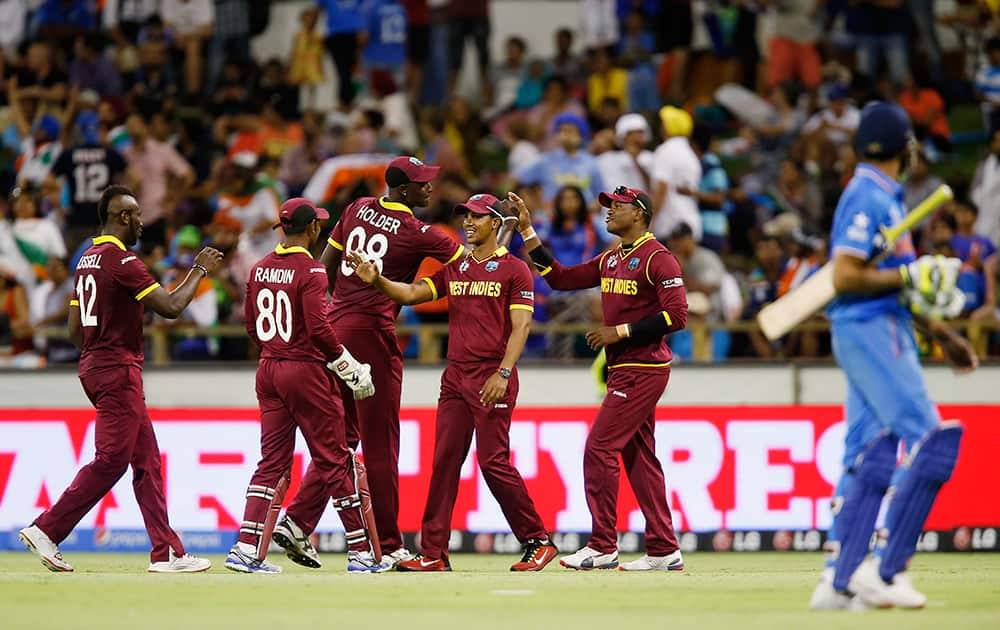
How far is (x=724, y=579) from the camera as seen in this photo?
1058 centimetres

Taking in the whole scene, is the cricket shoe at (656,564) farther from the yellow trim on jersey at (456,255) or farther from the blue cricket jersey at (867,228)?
the blue cricket jersey at (867,228)

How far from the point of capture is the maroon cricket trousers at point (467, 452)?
11.3m

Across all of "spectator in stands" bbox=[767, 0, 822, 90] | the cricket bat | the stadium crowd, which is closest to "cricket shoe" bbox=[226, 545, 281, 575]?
the cricket bat

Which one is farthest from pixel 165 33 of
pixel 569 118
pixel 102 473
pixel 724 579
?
pixel 724 579

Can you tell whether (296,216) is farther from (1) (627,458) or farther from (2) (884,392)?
(2) (884,392)

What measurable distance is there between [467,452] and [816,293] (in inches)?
140

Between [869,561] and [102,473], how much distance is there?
5.29 metres

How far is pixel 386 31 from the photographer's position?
22.9 meters

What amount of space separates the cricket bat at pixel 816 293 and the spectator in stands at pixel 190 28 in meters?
16.3

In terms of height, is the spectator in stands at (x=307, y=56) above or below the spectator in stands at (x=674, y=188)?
above

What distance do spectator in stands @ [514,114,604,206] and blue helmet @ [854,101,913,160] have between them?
31.5 feet

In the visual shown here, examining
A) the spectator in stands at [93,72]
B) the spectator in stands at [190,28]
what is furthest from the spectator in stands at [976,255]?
the spectator in stands at [93,72]

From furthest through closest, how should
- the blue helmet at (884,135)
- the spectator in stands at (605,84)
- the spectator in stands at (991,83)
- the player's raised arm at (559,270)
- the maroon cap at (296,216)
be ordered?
1. the spectator in stands at (605,84)
2. the spectator in stands at (991,83)
3. the player's raised arm at (559,270)
4. the maroon cap at (296,216)
5. the blue helmet at (884,135)

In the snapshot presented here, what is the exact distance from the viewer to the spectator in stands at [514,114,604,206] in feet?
60.6
